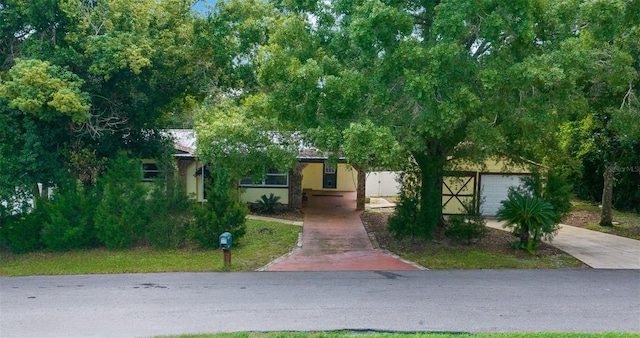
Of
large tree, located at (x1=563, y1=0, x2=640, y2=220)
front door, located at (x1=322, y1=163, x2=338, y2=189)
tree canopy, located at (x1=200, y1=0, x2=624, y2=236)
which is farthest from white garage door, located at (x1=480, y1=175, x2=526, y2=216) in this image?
front door, located at (x1=322, y1=163, x2=338, y2=189)

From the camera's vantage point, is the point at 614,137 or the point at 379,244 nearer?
the point at 379,244

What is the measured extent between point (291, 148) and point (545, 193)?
7.23 metres

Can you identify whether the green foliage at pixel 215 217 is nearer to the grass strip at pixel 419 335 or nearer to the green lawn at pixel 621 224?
the grass strip at pixel 419 335

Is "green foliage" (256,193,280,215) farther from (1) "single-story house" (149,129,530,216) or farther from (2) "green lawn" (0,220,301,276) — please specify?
(2) "green lawn" (0,220,301,276)

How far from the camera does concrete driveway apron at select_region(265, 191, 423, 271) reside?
11.5 m

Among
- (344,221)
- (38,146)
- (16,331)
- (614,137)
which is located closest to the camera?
(16,331)

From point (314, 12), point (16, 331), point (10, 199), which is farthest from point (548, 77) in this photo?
point (10, 199)

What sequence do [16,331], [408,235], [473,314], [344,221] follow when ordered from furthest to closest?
[344,221] → [408,235] → [473,314] → [16,331]

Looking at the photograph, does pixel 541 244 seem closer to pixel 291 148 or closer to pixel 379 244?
pixel 379 244

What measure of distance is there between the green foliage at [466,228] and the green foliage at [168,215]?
719 centimetres

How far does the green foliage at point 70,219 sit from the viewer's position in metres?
12.8

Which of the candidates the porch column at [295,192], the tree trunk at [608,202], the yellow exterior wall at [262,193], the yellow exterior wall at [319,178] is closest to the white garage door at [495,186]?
the tree trunk at [608,202]

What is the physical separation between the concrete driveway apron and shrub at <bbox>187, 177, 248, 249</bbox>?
1.84 m

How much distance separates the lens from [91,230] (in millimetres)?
13172
